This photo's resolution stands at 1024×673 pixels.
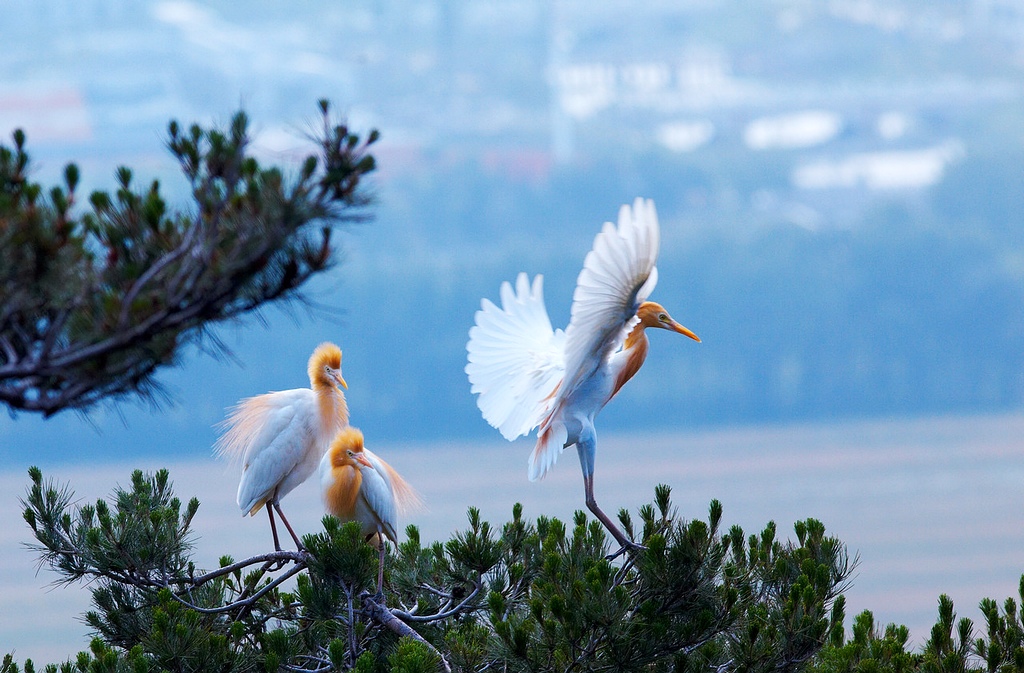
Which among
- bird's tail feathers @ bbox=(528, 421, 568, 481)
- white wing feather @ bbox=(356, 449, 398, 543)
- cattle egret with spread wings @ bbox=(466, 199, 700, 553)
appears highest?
cattle egret with spread wings @ bbox=(466, 199, 700, 553)

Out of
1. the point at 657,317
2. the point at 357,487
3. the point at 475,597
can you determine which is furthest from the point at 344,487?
the point at 657,317

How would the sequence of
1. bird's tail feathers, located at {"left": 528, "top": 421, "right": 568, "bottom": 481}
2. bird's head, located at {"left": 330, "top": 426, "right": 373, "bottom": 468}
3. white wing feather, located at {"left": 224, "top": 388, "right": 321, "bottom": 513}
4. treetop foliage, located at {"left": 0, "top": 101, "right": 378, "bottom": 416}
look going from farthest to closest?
white wing feather, located at {"left": 224, "top": 388, "right": 321, "bottom": 513} < bird's head, located at {"left": 330, "top": 426, "right": 373, "bottom": 468} < bird's tail feathers, located at {"left": 528, "top": 421, "right": 568, "bottom": 481} < treetop foliage, located at {"left": 0, "top": 101, "right": 378, "bottom": 416}

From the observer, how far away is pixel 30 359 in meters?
2.13

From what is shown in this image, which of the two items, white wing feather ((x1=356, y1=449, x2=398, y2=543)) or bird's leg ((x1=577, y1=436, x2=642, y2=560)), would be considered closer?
bird's leg ((x1=577, y1=436, x2=642, y2=560))

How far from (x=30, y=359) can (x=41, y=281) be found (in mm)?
176

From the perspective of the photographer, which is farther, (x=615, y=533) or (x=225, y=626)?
(x=225, y=626)

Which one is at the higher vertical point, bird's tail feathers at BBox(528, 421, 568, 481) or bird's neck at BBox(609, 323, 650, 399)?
bird's neck at BBox(609, 323, 650, 399)

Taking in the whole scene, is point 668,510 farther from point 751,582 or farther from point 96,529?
point 96,529

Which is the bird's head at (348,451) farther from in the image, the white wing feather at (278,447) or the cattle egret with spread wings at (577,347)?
the white wing feather at (278,447)

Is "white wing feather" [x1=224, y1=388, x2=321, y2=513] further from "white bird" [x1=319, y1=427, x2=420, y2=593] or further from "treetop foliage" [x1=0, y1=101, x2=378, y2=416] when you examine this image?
"treetop foliage" [x1=0, y1=101, x2=378, y2=416]

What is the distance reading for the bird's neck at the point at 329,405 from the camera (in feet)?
13.0

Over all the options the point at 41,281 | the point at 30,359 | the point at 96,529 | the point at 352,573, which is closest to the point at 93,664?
the point at 96,529

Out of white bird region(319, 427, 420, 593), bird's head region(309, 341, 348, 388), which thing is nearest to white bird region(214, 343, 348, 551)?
bird's head region(309, 341, 348, 388)

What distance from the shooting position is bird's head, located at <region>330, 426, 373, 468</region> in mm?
3305
